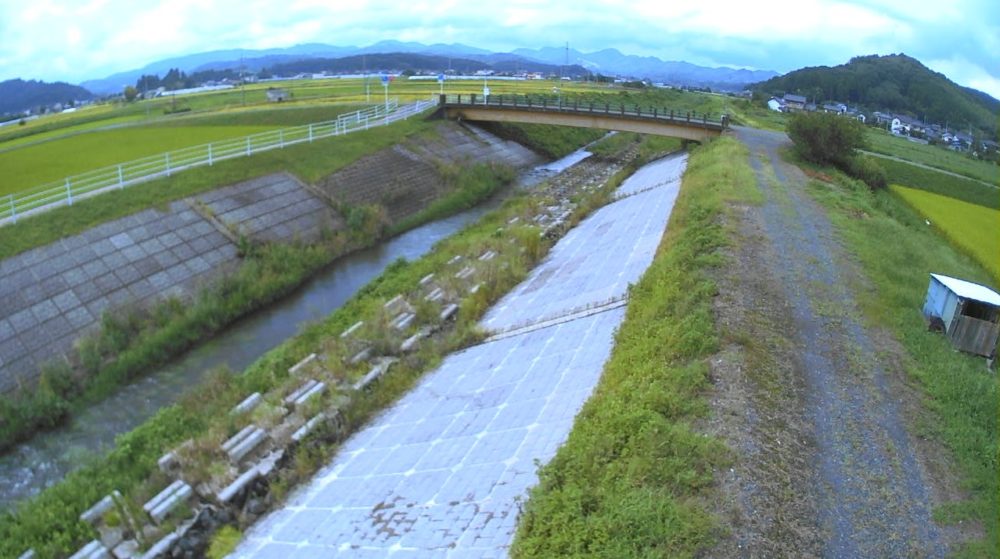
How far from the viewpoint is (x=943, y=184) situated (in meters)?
32.9

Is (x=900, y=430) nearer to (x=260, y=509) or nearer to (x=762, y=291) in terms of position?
(x=762, y=291)

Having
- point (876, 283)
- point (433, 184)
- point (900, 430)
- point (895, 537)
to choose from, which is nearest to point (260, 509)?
point (895, 537)

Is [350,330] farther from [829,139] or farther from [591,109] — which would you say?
[591,109]

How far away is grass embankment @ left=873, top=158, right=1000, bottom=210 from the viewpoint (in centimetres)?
3139

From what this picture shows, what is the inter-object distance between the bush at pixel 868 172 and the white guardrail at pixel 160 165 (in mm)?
27059

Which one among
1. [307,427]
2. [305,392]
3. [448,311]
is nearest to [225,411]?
[305,392]

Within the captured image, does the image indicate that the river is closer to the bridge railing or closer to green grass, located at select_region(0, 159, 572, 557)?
green grass, located at select_region(0, 159, 572, 557)

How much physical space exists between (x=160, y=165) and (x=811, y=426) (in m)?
28.6

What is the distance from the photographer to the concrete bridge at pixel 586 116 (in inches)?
1636

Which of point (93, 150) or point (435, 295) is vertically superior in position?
point (93, 150)

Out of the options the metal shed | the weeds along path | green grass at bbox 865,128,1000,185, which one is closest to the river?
the weeds along path

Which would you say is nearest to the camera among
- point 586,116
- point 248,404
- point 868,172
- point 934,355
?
point 934,355

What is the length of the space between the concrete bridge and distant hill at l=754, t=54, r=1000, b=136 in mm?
60155

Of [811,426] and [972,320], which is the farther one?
[972,320]
